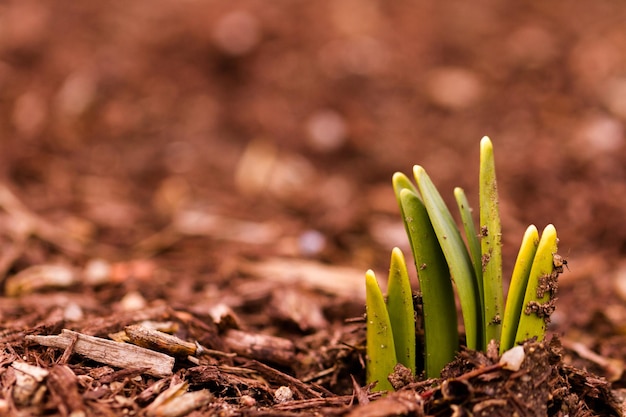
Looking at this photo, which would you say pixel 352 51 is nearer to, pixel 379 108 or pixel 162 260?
pixel 379 108

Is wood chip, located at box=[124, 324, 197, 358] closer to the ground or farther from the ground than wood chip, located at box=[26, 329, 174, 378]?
farther from the ground

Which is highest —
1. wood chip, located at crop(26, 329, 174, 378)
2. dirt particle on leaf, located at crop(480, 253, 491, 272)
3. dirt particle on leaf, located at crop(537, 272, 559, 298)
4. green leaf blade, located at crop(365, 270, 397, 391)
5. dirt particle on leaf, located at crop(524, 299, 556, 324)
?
dirt particle on leaf, located at crop(480, 253, 491, 272)

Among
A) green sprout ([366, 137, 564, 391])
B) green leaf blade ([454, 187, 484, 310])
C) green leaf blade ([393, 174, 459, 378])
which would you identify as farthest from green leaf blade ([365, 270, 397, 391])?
green leaf blade ([454, 187, 484, 310])

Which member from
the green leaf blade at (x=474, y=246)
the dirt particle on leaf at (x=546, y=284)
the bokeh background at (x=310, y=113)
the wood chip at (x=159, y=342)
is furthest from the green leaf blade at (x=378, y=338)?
the bokeh background at (x=310, y=113)

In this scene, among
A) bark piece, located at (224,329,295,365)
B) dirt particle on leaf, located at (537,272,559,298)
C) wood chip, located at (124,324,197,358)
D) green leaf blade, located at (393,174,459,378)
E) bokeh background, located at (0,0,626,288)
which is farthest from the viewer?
bokeh background, located at (0,0,626,288)

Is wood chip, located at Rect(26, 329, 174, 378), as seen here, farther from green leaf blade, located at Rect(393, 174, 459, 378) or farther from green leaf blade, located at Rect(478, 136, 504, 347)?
green leaf blade, located at Rect(478, 136, 504, 347)

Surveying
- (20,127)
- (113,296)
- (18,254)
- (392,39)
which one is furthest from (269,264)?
(392,39)

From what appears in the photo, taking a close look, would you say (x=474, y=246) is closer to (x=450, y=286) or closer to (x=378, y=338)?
(x=450, y=286)
